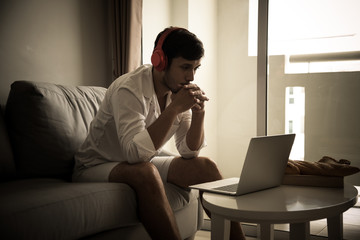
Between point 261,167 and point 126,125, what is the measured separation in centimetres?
56

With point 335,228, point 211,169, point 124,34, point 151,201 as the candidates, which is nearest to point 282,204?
point 335,228

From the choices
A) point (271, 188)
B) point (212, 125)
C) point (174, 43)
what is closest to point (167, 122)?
point (174, 43)

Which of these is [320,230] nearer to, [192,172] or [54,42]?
[192,172]

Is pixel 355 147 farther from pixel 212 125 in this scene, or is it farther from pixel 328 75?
pixel 212 125

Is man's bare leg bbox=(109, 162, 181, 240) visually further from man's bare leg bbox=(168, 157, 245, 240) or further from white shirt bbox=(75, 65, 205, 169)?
man's bare leg bbox=(168, 157, 245, 240)

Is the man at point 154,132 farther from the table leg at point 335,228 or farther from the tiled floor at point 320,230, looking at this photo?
the tiled floor at point 320,230

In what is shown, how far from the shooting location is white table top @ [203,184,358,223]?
107cm

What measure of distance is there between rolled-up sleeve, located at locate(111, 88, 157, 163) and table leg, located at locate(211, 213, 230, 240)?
0.42 m

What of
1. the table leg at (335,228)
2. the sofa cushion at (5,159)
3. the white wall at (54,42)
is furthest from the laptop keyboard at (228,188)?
the white wall at (54,42)

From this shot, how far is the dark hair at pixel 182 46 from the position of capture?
163 centimetres

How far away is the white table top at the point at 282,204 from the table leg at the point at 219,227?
42 mm

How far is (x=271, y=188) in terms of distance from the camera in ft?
4.56

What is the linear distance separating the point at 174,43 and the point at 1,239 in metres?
0.99

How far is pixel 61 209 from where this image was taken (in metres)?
1.27
